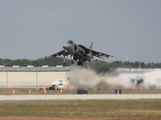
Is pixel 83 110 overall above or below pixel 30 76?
below

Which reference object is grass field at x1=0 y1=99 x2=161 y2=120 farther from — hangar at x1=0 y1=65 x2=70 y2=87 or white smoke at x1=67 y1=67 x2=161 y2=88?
hangar at x1=0 y1=65 x2=70 y2=87

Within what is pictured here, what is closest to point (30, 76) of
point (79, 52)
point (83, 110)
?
point (79, 52)

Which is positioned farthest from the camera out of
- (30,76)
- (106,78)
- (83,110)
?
(30,76)

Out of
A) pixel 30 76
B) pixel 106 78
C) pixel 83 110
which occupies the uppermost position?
pixel 30 76

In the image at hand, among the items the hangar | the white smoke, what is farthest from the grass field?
the hangar

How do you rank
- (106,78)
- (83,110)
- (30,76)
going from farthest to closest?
1. (30,76)
2. (106,78)
3. (83,110)

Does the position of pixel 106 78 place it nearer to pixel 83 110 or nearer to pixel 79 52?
pixel 79 52

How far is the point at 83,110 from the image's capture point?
3934cm

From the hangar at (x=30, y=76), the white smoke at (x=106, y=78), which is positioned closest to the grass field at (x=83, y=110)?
the white smoke at (x=106, y=78)

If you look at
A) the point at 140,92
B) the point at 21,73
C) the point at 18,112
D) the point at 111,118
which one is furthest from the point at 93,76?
the point at 21,73

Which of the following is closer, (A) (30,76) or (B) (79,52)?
(B) (79,52)

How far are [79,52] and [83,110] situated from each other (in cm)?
2239

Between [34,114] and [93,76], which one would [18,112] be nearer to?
[34,114]

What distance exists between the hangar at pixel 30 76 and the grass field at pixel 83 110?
59.3 m
